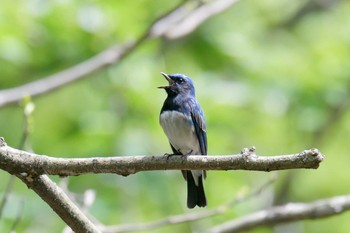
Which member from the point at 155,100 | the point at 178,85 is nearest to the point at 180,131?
the point at 178,85

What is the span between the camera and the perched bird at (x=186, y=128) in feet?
18.5

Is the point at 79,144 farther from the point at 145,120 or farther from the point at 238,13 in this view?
the point at 238,13

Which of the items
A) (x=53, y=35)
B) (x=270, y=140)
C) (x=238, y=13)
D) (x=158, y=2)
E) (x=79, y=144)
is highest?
(x=238, y=13)

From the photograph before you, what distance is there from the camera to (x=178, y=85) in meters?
6.02

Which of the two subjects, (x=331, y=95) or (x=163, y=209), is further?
(x=331, y=95)

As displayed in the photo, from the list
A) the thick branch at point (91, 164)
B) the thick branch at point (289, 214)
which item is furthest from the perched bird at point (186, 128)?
the thick branch at point (91, 164)

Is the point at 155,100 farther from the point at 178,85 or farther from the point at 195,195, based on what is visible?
the point at 195,195

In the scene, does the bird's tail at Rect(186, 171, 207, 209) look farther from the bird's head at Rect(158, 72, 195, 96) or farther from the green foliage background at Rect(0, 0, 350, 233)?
the bird's head at Rect(158, 72, 195, 96)

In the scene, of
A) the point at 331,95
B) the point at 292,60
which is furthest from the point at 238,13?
the point at 331,95

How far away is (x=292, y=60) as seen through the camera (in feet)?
26.6

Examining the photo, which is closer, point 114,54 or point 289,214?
point 289,214

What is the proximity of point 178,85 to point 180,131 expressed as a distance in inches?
21.0

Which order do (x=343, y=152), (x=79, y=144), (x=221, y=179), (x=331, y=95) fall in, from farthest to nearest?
(x=343, y=152) → (x=331, y=95) → (x=221, y=179) → (x=79, y=144)

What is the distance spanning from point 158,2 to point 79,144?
93.7 inches
